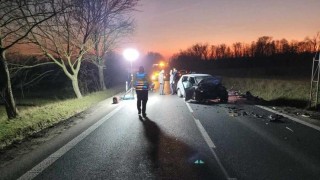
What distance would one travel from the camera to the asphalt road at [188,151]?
227 inches

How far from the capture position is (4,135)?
9227 millimetres

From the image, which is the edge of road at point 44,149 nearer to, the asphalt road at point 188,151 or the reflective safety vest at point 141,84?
the asphalt road at point 188,151

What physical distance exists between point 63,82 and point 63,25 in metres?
43.6

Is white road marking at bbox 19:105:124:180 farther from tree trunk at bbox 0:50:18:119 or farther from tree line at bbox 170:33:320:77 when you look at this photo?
tree line at bbox 170:33:320:77

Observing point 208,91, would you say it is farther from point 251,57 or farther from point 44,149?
point 251,57

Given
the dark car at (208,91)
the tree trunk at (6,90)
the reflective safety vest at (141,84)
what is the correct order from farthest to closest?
the dark car at (208,91), the tree trunk at (6,90), the reflective safety vest at (141,84)

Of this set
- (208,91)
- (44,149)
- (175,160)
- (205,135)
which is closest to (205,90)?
(208,91)

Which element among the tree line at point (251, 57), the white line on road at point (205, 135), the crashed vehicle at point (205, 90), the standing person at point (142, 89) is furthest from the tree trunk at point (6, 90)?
the tree line at point (251, 57)

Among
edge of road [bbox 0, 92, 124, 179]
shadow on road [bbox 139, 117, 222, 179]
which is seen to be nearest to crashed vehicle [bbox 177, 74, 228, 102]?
edge of road [bbox 0, 92, 124, 179]

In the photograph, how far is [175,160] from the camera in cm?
654

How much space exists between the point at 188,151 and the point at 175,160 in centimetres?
78

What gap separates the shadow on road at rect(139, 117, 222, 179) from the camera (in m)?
5.59

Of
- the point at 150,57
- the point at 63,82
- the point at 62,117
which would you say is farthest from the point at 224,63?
the point at 62,117

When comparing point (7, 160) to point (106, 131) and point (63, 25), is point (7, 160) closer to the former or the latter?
point (106, 131)
